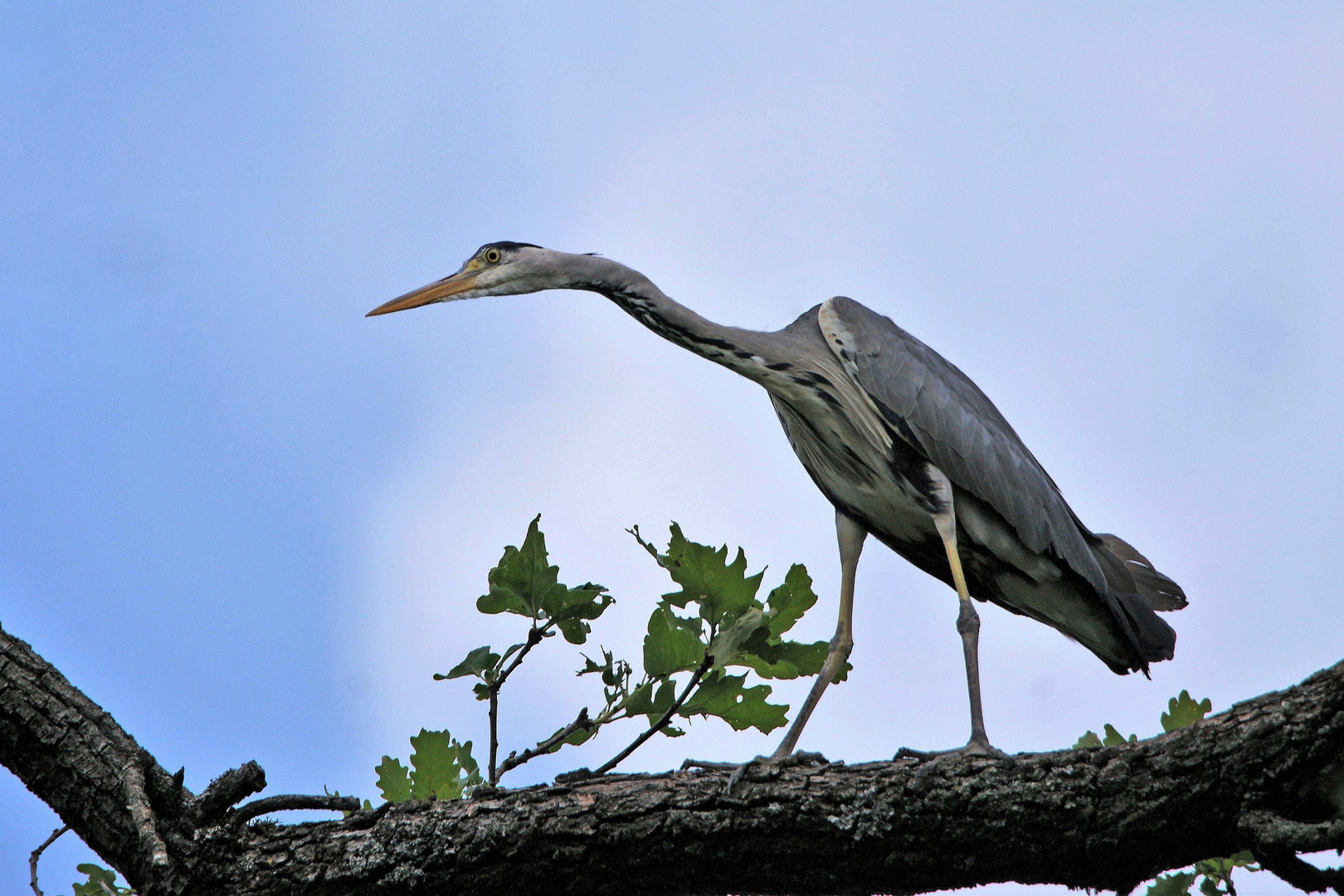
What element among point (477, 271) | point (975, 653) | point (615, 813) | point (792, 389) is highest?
point (477, 271)

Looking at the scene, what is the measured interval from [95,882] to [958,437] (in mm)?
3122

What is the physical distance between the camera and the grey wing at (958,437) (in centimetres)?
443

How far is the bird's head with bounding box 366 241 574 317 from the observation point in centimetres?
466

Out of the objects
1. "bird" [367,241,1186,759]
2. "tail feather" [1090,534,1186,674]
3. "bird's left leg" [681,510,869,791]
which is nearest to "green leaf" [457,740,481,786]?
"bird's left leg" [681,510,869,791]

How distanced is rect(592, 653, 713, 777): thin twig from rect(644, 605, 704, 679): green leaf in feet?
0.06

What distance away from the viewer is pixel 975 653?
4094 millimetres

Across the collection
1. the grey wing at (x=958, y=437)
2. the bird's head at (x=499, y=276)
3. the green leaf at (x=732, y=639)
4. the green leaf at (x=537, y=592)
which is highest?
the bird's head at (x=499, y=276)

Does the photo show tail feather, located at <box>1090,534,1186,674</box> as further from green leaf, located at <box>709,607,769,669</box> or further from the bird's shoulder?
green leaf, located at <box>709,607,769,669</box>

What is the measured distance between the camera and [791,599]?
301 cm

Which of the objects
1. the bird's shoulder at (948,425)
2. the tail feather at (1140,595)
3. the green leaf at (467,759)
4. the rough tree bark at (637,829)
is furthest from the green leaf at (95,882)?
the tail feather at (1140,595)

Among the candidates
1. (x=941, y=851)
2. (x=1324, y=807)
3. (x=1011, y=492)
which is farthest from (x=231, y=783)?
(x=1011, y=492)

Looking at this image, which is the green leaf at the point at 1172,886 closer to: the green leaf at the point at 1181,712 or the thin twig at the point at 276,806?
the green leaf at the point at 1181,712

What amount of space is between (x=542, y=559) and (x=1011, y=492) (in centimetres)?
222

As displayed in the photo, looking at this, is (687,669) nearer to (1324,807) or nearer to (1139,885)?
(1139,885)
